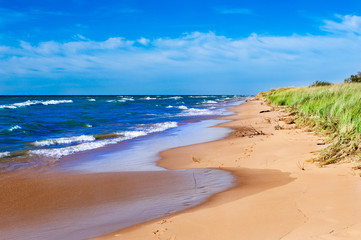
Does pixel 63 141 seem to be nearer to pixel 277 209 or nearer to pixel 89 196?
pixel 89 196

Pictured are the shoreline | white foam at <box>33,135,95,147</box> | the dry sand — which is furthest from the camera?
white foam at <box>33,135,95,147</box>

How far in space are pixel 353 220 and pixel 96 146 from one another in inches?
323

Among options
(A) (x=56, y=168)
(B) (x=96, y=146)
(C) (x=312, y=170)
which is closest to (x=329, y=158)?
(C) (x=312, y=170)

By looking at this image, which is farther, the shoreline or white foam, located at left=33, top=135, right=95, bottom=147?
white foam, located at left=33, top=135, right=95, bottom=147

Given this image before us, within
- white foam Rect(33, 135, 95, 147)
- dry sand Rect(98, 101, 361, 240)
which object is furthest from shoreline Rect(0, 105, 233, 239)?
white foam Rect(33, 135, 95, 147)

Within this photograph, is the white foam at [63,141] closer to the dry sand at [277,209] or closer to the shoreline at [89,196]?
the shoreline at [89,196]

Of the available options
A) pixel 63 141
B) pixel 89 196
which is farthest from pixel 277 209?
pixel 63 141

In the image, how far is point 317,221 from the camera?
278 cm

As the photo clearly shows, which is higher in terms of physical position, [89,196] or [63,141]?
[63,141]

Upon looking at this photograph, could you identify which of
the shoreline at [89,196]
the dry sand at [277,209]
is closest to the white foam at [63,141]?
the shoreline at [89,196]

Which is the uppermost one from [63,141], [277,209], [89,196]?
[277,209]

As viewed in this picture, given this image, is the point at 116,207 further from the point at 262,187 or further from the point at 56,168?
the point at 56,168

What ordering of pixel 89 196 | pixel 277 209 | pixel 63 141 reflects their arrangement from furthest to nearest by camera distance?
pixel 63 141, pixel 89 196, pixel 277 209

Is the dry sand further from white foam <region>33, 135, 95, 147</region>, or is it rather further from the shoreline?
white foam <region>33, 135, 95, 147</region>
